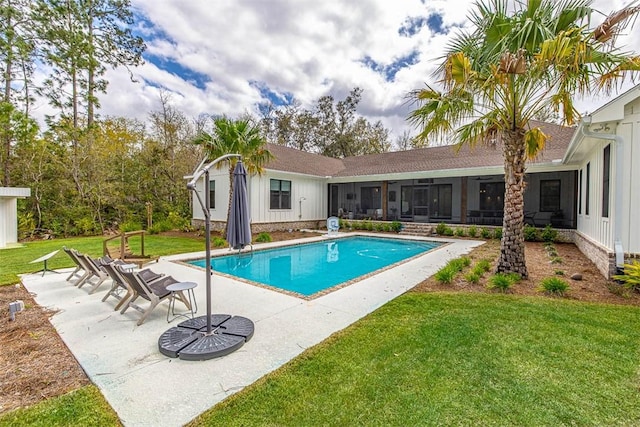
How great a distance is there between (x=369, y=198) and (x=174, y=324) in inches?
703

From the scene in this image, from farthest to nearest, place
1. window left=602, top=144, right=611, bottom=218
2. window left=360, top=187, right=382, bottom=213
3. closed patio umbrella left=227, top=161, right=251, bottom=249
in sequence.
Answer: window left=360, top=187, right=382, bottom=213, window left=602, top=144, right=611, bottom=218, closed patio umbrella left=227, top=161, right=251, bottom=249

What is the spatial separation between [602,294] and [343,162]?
2029cm

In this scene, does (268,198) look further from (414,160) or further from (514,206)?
(514,206)

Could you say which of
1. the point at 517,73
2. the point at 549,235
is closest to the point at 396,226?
the point at 549,235

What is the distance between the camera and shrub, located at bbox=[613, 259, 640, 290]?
5367 mm

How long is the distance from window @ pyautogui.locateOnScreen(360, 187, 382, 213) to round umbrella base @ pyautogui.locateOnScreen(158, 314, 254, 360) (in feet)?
57.1

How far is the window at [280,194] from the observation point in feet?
54.3

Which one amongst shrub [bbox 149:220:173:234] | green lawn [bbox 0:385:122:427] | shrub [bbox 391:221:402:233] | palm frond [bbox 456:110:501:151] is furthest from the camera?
shrub [bbox 149:220:173:234]

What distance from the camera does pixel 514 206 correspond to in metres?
6.44

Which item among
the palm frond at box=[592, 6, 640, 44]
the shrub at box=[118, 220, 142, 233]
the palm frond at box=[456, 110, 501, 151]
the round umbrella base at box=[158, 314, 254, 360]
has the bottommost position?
the round umbrella base at box=[158, 314, 254, 360]

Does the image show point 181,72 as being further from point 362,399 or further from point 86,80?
point 362,399

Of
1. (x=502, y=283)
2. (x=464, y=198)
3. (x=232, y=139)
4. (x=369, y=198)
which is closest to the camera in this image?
(x=502, y=283)

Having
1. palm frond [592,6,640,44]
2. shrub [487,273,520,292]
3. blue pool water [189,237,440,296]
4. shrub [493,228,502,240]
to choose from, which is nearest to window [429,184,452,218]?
shrub [493,228,502,240]

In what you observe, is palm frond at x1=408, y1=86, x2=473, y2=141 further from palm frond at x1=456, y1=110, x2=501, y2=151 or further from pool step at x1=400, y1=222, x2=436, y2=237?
pool step at x1=400, y1=222, x2=436, y2=237
